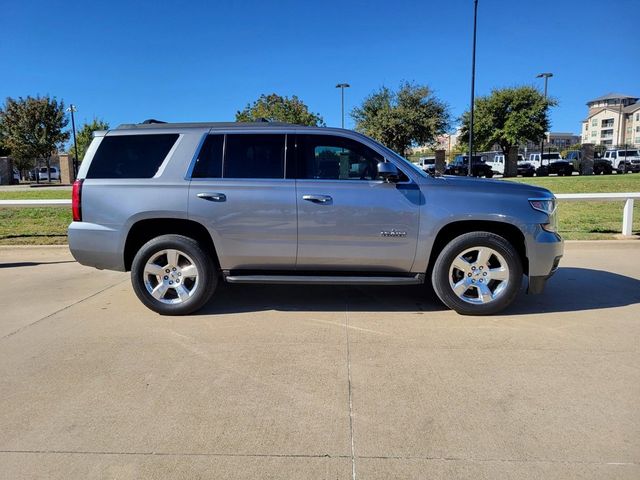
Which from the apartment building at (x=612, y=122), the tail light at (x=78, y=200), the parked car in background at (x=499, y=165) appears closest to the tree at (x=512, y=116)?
the parked car in background at (x=499, y=165)

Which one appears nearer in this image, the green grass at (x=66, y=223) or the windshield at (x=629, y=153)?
the green grass at (x=66, y=223)

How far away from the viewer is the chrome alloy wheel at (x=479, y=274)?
5.19m

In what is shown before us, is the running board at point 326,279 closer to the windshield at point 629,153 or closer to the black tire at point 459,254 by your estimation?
the black tire at point 459,254

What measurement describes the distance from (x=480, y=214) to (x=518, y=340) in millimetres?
1274

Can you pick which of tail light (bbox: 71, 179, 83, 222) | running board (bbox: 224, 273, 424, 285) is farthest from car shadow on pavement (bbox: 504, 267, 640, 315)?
tail light (bbox: 71, 179, 83, 222)

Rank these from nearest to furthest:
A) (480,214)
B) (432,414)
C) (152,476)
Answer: (152,476), (432,414), (480,214)

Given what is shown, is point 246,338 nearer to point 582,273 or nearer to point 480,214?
point 480,214

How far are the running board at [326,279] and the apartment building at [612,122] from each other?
112304 mm

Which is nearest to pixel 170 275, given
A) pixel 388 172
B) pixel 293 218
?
pixel 293 218

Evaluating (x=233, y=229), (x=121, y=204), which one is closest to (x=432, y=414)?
(x=233, y=229)

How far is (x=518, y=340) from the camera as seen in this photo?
4609 mm

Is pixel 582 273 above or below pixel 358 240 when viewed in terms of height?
below

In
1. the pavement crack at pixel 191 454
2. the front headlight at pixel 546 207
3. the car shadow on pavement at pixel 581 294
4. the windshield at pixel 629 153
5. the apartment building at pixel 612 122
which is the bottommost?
the pavement crack at pixel 191 454

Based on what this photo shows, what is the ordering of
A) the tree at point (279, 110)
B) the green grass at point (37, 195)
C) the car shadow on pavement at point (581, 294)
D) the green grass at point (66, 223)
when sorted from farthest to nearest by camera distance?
the tree at point (279, 110) < the green grass at point (37, 195) < the green grass at point (66, 223) < the car shadow on pavement at point (581, 294)
